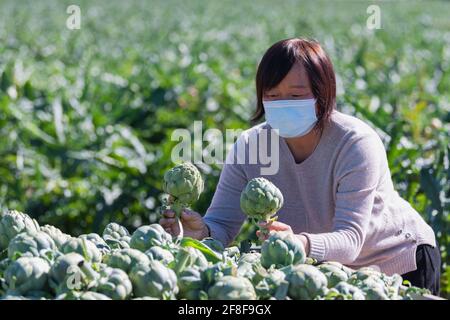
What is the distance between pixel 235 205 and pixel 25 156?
3.31 m

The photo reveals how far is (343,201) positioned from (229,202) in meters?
0.48

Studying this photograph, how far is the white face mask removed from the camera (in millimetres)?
2924

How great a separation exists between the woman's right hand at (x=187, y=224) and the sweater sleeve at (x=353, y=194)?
1.34 feet

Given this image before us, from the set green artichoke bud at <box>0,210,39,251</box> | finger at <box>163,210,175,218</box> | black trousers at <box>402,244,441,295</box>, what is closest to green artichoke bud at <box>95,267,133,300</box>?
green artichoke bud at <box>0,210,39,251</box>

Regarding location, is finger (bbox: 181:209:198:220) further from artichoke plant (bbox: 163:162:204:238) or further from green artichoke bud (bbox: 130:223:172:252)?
green artichoke bud (bbox: 130:223:172:252)

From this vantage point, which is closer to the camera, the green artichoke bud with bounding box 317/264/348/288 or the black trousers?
the green artichoke bud with bounding box 317/264/348/288

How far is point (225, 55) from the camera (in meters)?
12.6

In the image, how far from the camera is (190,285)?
2115 millimetres

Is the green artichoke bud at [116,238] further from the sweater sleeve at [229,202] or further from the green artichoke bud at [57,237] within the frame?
the sweater sleeve at [229,202]

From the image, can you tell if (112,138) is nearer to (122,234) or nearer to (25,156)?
(25,156)

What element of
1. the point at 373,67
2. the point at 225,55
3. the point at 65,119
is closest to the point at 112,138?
the point at 65,119

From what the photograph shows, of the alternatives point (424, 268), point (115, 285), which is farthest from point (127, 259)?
point (424, 268)

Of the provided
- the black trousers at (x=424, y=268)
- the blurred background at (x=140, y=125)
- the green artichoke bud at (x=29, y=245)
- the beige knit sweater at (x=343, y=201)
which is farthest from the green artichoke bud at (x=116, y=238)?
the blurred background at (x=140, y=125)

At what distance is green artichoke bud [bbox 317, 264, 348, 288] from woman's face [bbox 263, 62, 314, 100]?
2.56 ft
